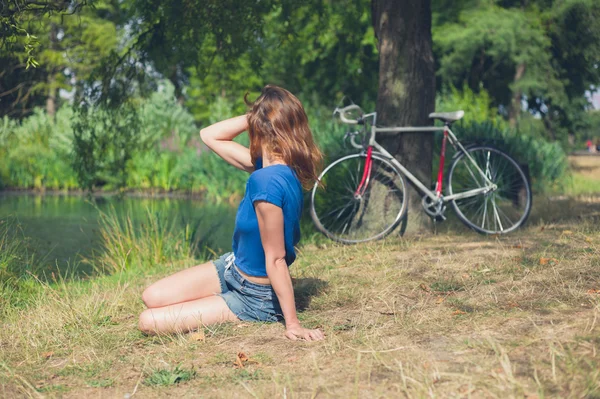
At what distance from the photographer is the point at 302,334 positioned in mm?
3932

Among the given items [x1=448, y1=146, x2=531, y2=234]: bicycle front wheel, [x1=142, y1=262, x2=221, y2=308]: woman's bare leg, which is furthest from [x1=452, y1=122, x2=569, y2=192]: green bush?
[x1=142, y1=262, x2=221, y2=308]: woman's bare leg

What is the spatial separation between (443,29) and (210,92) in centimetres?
1067

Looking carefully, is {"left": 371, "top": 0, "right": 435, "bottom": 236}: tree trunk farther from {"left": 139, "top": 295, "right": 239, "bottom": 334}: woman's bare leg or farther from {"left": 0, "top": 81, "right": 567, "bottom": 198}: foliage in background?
{"left": 0, "top": 81, "right": 567, "bottom": 198}: foliage in background

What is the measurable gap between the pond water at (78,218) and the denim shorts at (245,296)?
10.9 feet

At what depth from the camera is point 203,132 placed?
461 centimetres

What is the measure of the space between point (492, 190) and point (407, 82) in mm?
1424

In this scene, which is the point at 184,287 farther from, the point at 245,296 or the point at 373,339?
the point at 373,339

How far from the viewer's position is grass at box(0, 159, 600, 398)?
3.11 m

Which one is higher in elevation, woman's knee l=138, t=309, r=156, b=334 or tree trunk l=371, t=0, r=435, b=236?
tree trunk l=371, t=0, r=435, b=236

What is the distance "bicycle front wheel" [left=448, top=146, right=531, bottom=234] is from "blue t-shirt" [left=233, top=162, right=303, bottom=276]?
11.6ft

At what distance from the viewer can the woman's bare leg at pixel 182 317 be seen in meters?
4.17

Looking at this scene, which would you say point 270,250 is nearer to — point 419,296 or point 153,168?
point 419,296

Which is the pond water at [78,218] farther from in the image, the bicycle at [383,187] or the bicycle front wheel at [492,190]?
the bicycle front wheel at [492,190]

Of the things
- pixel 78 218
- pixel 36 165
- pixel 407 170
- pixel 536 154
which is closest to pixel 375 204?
pixel 407 170
